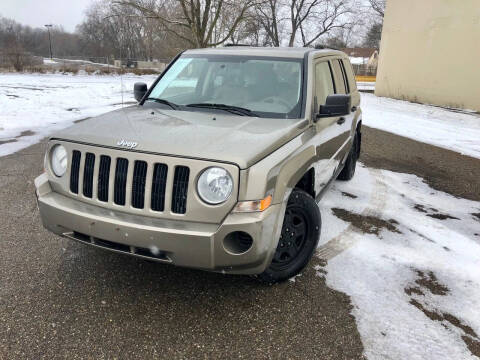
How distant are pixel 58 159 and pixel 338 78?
3.33 m

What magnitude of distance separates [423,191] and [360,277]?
9.82 ft

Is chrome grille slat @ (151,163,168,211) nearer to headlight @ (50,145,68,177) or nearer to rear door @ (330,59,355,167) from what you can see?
headlight @ (50,145,68,177)

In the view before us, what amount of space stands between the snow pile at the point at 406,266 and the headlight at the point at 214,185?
1335 mm

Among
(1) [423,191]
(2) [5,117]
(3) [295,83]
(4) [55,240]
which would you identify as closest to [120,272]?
(4) [55,240]

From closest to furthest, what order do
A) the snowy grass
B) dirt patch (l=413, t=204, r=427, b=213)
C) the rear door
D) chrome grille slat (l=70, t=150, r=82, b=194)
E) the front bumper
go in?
the front bumper < chrome grille slat (l=70, t=150, r=82, b=194) < the rear door < dirt patch (l=413, t=204, r=427, b=213) < the snowy grass

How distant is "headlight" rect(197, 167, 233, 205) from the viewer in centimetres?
242

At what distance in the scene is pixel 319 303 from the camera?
293 centimetres

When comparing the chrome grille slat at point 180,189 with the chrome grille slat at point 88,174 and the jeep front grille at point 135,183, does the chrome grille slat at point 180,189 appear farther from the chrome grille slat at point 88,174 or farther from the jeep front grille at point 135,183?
the chrome grille slat at point 88,174

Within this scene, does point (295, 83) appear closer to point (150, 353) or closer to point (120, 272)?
point (120, 272)

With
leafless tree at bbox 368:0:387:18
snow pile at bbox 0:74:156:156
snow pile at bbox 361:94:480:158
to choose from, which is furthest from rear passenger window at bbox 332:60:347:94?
leafless tree at bbox 368:0:387:18

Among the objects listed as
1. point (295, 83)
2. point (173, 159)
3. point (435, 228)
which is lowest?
point (435, 228)

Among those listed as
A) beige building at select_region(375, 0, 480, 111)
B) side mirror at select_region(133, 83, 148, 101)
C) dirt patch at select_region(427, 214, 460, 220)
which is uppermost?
beige building at select_region(375, 0, 480, 111)

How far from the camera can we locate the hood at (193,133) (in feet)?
8.19

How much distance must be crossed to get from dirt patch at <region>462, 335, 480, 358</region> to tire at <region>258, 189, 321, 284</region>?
3.84 feet
